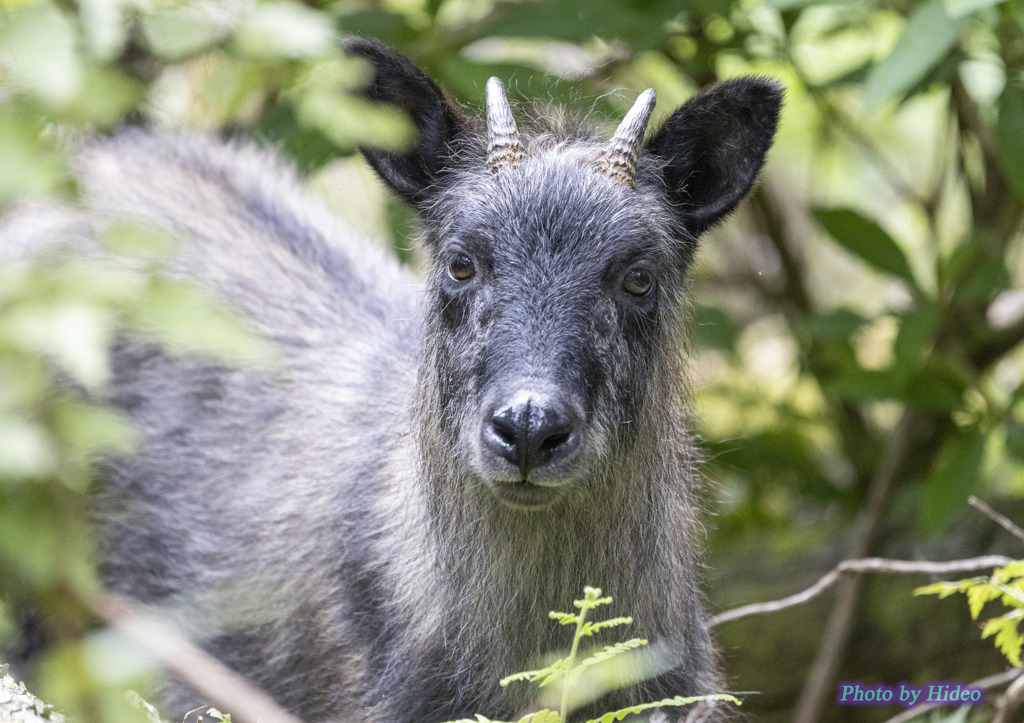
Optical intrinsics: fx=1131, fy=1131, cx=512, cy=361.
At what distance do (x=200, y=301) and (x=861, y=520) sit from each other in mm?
6488

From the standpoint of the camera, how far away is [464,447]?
15.8 ft

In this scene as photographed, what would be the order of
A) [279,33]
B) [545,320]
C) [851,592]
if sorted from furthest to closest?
[851,592]
[545,320]
[279,33]

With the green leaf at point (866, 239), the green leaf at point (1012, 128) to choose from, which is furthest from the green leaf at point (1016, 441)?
the green leaf at point (1012, 128)

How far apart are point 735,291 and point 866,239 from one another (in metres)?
4.11

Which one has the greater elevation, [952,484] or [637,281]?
[637,281]

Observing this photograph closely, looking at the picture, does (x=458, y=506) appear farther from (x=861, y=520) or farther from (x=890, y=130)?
(x=890, y=130)

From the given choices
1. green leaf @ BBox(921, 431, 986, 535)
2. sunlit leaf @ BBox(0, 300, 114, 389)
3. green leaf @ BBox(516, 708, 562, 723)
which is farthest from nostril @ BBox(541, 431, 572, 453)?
green leaf @ BBox(921, 431, 986, 535)

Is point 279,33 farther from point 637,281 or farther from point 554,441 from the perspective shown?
point 637,281

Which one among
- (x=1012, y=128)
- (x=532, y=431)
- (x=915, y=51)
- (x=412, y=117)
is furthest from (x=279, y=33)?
(x=1012, y=128)

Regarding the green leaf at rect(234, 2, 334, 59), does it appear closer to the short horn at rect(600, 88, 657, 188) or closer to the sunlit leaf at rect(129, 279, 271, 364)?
the sunlit leaf at rect(129, 279, 271, 364)

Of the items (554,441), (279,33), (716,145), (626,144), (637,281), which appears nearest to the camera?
(279,33)

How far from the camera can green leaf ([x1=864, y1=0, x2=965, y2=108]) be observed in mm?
5027

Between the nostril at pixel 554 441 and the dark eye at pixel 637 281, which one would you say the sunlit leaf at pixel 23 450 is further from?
the dark eye at pixel 637 281

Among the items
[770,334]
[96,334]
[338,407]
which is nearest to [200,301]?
[96,334]
